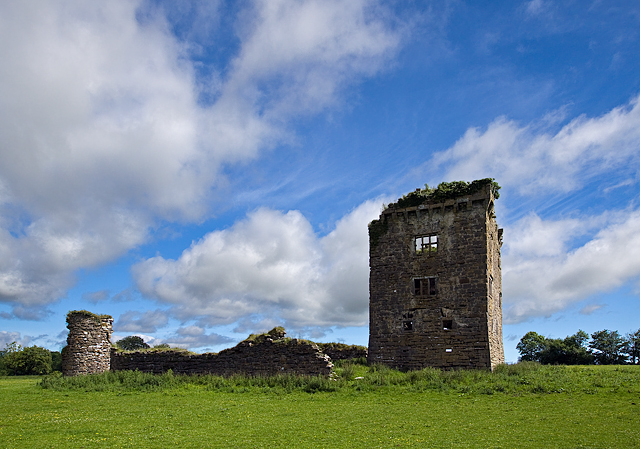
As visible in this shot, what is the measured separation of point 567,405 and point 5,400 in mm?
20542

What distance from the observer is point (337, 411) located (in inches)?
592

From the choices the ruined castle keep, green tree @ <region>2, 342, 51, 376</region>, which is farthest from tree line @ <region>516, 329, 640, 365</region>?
green tree @ <region>2, 342, 51, 376</region>

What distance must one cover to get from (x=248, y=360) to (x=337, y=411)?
357 inches

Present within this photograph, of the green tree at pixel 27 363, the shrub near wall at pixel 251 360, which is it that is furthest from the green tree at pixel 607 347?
the green tree at pixel 27 363

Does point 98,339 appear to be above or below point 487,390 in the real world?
above

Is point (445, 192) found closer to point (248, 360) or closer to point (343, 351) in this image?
point (343, 351)

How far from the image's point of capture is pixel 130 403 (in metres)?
17.0

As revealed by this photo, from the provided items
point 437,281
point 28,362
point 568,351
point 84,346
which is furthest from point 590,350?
point 28,362

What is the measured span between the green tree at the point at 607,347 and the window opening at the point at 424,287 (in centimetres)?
2638

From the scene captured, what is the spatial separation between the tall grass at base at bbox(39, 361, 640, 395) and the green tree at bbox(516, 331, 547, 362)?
27750 millimetres

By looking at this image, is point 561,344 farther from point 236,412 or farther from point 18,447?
point 18,447

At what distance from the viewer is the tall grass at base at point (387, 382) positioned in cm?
1791

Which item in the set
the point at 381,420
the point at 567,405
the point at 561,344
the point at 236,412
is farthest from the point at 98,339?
the point at 561,344

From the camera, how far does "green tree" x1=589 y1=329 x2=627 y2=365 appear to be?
41.0 metres
